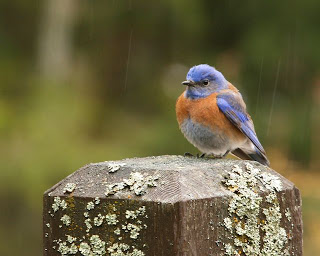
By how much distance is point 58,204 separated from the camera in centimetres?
202

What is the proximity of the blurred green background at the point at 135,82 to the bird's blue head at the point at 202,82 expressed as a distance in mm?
2867

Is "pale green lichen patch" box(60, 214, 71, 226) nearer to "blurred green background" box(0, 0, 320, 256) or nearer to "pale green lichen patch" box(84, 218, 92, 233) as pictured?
"pale green lichen patch" box(84, 218, 92, 233)

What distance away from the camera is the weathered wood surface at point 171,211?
1.87m

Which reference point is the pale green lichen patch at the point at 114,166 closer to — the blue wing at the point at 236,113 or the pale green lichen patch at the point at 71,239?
the pale green lichen patch at the point at 71,239

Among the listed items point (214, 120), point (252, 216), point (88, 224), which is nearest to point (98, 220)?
point (88, 224)

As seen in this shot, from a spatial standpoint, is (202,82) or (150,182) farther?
(202,82)

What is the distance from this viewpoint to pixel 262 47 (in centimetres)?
730

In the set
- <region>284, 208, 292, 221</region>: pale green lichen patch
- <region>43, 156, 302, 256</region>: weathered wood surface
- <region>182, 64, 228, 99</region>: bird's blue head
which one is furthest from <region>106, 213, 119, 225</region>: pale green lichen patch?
<region>182, 64, 228, 99</region>: bird's blue head

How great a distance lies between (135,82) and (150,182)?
Result: 674 centimetres

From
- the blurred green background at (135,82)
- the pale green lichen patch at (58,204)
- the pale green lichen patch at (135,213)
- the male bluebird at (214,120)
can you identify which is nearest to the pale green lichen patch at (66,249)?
the pale green lichen patch at (58,204)

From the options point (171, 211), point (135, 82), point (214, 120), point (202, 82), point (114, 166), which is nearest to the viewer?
point (171, 211)

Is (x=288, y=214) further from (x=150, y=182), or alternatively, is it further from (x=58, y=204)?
(x=58, y=204)

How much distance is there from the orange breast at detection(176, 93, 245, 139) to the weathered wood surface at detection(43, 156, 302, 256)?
167cm

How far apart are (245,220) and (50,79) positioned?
5904 millimetres
